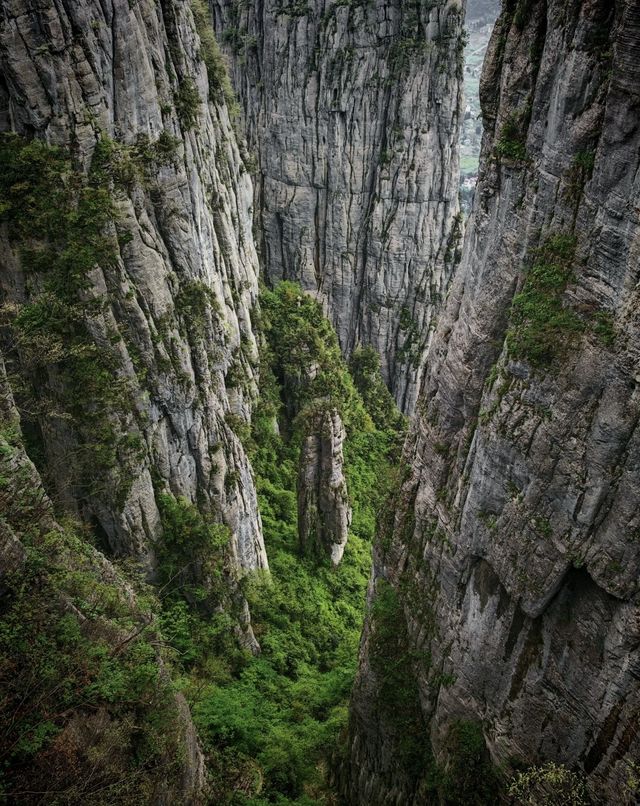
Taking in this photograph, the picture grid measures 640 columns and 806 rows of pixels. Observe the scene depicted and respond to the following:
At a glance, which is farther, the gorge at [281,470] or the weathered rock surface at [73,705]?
the gorge at [281,470]

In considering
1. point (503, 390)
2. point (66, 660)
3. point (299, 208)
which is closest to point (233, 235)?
point (299, 208)

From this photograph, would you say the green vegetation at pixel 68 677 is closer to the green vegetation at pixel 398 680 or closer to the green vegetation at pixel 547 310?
the green vegetation at pixel 398 680

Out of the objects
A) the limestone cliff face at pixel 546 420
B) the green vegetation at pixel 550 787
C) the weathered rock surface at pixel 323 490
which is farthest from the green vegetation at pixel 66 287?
the green vegetation at pixel 550 787

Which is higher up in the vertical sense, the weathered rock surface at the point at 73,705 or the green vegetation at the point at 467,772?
the weathered rock surface at the point at 73,705

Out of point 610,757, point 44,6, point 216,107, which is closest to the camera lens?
point 610,757

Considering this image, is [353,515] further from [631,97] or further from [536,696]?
[631,97]

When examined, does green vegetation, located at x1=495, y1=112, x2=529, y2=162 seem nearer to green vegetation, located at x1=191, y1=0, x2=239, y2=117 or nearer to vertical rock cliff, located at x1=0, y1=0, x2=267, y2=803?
vertical rock cliff, located at x1=0, y1=0, x2=267, y2=803
